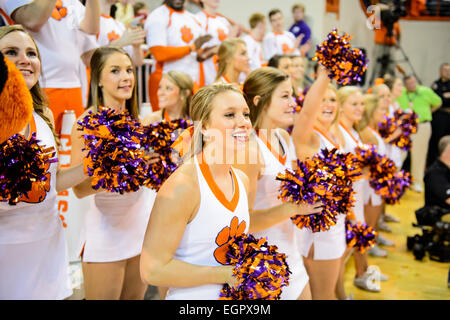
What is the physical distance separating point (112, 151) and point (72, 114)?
1.22 m

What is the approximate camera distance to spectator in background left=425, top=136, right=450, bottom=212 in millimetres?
4957

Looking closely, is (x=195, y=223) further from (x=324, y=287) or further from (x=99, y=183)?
(x=324, y=287)

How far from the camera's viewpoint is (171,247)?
154 cm

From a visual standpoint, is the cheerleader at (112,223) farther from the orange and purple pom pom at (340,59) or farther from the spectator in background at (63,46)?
the orange and purple pom pom at (340,59)

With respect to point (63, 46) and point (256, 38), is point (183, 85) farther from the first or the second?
point (256, 38)

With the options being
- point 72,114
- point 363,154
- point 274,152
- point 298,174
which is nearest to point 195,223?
point 298,174

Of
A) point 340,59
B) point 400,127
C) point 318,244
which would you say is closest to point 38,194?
point 340,59

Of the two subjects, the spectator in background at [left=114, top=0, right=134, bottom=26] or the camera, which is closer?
the spectator in background at [left=114, top=0, right=134, bottom=26]

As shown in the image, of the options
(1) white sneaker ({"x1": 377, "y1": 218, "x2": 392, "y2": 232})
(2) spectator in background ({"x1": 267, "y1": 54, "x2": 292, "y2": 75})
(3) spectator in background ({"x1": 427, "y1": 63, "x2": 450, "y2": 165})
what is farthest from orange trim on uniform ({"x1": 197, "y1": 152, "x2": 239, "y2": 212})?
(3) spectator in background ({"x1": 427, "y1": 63, "x2": 450, "y2": 165})

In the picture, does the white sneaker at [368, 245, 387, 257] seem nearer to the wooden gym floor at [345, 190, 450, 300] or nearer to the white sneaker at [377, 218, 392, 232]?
the wooden gym floor at [345, 190, 450, 300]

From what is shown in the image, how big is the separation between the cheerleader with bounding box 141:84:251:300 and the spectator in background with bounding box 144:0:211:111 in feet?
8.40

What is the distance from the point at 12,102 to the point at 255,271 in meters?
0.82

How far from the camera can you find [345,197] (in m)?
2.20

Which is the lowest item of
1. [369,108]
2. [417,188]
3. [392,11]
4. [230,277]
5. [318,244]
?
[417,188]
